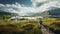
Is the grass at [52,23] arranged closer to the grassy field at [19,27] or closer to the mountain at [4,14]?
the grassy field at [19,27]

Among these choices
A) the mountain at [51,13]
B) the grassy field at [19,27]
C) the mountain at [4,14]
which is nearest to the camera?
the grassy field at [19,27]

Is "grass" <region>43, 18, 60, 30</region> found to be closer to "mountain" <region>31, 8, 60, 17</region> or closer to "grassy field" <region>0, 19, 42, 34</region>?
"mountain" <region>31, 8, 60, 17</region>

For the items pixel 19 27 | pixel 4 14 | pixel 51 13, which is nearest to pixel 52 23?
pixel 51 13

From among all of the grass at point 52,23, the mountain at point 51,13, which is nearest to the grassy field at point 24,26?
the grass at point 52,23

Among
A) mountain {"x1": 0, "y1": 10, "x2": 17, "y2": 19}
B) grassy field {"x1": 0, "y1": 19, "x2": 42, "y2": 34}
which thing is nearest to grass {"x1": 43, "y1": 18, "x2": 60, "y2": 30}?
grassy field {"x1": 0, "y1": 19, "x2": 42, "y2": 34}

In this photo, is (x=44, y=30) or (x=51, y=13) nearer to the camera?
(x=44, y=30)

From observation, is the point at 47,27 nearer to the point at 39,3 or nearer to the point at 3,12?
the point at 39,3

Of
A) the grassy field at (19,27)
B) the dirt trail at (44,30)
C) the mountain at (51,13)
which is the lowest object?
the dirt trail at (44,30)

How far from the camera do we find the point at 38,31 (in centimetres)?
332

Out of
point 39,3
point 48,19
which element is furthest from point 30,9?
point 48,19

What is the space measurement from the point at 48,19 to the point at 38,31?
1.26 feet

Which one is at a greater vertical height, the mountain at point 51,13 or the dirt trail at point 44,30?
the mountain at point 51,13

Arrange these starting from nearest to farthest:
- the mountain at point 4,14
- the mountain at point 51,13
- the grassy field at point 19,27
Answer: the grassy field at point 19,27
the mountain at point 4,14
the mountain at point 51,13

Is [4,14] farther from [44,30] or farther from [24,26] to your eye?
[44,30]
